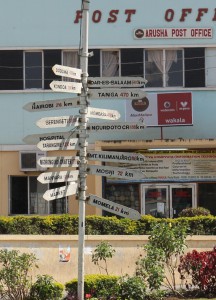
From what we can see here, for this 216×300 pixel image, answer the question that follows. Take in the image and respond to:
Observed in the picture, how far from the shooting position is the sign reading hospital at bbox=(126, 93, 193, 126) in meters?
22.3

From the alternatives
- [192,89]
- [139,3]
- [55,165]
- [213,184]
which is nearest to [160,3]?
[139,3]

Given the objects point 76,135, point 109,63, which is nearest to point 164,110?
point 109,63

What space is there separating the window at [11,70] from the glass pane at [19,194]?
9.60ft

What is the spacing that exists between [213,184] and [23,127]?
6399 millimetres

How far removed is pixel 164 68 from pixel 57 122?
12819 mm

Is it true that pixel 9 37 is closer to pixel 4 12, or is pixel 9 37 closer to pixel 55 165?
pixel 4 12

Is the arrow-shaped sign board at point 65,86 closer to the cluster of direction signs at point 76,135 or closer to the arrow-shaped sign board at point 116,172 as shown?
the cluster of direction signs at point 76,135

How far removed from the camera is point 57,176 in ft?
35.5

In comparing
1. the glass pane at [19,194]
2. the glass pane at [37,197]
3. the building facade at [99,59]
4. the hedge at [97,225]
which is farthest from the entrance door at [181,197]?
the hedge at [97,225]

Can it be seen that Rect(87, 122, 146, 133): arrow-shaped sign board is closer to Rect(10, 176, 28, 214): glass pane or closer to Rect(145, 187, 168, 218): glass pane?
Rect(10, 176, 28, 214): glass pane

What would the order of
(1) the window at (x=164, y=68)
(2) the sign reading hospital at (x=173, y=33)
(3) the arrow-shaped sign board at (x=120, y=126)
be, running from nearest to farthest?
(3) the arrow-shaped sign board at (x=120, y=126) → (2) the sign reading hospital at (x=173, y=33) → (1) the window at (x=164, y=68)

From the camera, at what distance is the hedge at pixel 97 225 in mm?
16969

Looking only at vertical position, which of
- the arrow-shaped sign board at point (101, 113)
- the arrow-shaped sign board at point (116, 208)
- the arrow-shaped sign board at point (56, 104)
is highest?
the arrow-shaped sign board at point (56, 104)

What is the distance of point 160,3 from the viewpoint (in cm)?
2312
